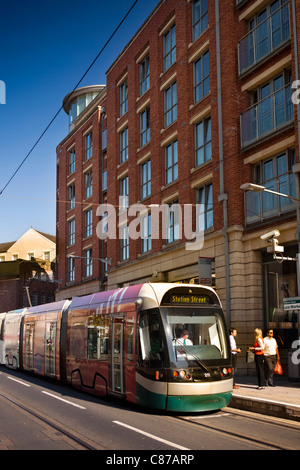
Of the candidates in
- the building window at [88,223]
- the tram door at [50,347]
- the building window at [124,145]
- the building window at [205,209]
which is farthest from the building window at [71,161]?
the tram door at [50,347]

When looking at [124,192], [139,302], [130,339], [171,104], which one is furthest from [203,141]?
[130,339]

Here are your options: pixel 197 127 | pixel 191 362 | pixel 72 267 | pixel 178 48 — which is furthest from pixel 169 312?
pixel 72 267

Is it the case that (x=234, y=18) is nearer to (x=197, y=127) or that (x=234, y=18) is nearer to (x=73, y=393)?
(x=197, y=127)

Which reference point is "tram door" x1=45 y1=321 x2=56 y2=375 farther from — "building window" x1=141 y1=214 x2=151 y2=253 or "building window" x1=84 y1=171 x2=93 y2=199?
"building window" x1=84 y1=171 x2=93 y2=199

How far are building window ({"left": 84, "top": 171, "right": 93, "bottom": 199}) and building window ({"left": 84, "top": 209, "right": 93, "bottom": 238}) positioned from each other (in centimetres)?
126

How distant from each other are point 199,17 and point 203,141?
5.88m

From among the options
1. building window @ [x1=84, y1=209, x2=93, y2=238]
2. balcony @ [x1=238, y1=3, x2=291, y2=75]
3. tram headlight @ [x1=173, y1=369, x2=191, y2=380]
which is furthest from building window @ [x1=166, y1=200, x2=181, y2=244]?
tram headlight @ [x1=173, y1=369, x2=191, y2=380]

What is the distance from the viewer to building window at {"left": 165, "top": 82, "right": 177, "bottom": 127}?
→ 26.3 meters

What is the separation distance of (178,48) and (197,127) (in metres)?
4.43

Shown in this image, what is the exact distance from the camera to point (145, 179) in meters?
29.2

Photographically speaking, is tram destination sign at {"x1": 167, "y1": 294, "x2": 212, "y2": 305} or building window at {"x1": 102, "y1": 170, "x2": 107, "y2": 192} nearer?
tram destination sign at {"x1": 167, "y1": 294, "x2": 212, "y2": 305}

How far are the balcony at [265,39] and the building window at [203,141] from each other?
3051 mm

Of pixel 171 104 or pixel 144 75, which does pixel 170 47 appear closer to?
pixel 171 104

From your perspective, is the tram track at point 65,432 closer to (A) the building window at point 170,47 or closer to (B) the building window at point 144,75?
(A) the building window at point 170,47
